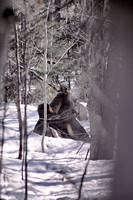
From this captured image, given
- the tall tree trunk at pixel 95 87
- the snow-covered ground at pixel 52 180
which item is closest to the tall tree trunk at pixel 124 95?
the snow-covered ground at pixel 52 180

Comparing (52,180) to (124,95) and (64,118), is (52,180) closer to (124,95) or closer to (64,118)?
(124,95)

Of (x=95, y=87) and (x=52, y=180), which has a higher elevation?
(x=95, y=87)

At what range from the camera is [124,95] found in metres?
1.01

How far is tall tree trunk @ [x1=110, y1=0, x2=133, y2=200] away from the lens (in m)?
1.01

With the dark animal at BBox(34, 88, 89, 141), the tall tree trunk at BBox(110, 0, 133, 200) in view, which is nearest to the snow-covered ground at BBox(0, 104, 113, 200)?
the tall tree trunk at BBox(110, 0, 133, 200)

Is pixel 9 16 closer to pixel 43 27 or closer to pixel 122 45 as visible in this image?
pixel 122 45

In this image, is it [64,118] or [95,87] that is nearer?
[95,87]

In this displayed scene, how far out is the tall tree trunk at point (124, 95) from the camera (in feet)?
3.32

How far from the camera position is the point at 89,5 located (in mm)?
2877

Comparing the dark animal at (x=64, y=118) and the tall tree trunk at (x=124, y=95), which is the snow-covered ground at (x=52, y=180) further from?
the dark animal at (x=64, y=118)

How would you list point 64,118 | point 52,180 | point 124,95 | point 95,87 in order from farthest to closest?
point 64,118 → point 95,87 → point 52,180 → point 124,95

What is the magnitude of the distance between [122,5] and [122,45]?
145 mm

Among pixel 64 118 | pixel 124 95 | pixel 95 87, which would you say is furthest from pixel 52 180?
pixel 64 118

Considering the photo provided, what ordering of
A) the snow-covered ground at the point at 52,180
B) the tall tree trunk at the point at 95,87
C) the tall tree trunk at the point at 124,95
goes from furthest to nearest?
the tall tree trunk at the point at 95,87, the snow-covered ground at the point at 52,180, the tall tree trunk at the point at 124,95
